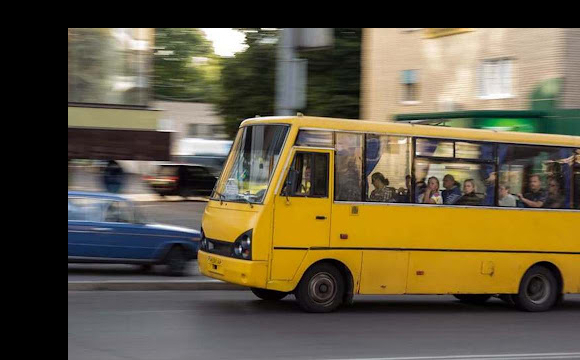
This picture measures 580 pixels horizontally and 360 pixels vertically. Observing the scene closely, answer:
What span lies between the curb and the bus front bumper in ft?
7.46

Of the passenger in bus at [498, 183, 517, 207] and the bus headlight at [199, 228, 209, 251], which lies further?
the passenger in bus at [498, 183, 517, 207]

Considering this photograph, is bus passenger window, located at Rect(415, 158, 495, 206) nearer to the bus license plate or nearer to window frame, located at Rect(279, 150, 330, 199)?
window frame, located at Rect(279, 150, 330, 199)

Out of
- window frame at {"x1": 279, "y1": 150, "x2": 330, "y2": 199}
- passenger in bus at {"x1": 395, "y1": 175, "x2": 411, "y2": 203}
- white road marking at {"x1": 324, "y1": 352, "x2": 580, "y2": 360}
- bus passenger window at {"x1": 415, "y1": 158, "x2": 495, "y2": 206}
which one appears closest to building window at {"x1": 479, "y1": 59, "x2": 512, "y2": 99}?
bus passenger window at {"x1": 415, "y1": 158, "x2": 495, "y2": 206}

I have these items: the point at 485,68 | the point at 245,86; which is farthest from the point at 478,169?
the point at 245,86

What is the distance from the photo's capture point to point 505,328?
36.3ft

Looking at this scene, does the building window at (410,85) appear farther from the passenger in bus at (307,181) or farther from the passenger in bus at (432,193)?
the passenger in bus at (307,181)

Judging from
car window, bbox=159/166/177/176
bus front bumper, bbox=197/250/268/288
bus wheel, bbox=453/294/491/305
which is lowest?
bus wheel, bbox=453/294/491/305

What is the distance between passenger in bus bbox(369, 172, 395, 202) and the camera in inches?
468

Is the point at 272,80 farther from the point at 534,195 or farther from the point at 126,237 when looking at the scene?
the point at 534,195

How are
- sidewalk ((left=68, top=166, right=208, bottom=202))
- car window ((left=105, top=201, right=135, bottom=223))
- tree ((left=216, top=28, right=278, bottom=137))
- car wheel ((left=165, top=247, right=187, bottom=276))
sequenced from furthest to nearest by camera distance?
tree ((left=216, top=28, right=278, bottom=137))
sidewalk ((left=68, top=166, right=208, bottom=202))
car wheel ((left=165, top=247, right=187, bottom=276))
car window ((left=105, top=201, right=135, bottom=223))

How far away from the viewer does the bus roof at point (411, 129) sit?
37.9 ft
